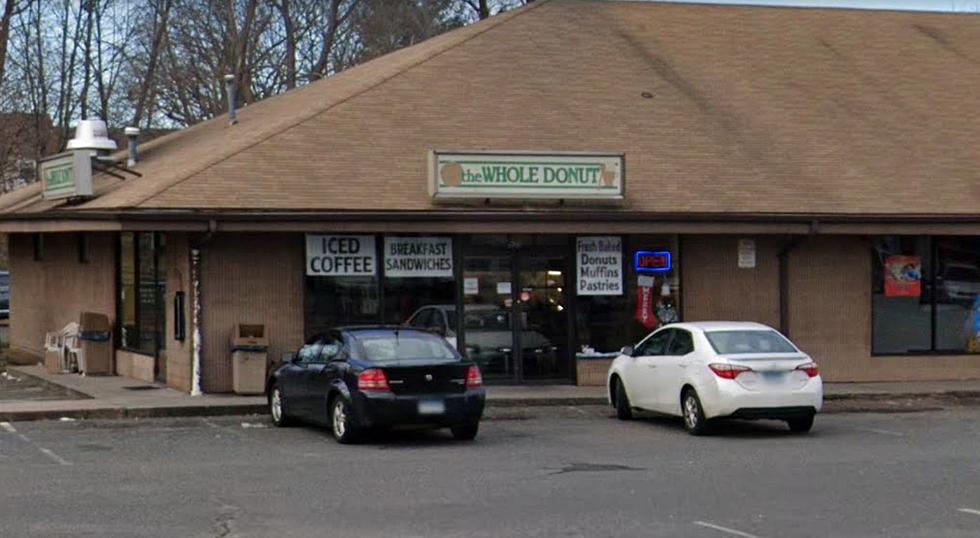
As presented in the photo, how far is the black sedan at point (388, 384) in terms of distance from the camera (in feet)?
55.7

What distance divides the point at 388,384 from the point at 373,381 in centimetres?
18

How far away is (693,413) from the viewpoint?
1867 centimetres

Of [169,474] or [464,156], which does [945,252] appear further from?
[169,474]

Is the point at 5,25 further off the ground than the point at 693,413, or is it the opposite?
the point at 5,25

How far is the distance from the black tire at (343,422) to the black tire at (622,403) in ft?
15.7

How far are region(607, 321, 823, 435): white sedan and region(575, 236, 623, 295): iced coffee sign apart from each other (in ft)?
14.8

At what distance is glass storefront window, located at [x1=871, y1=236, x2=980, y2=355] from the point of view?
85.1ft

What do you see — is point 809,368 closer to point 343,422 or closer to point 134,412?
point 343,422

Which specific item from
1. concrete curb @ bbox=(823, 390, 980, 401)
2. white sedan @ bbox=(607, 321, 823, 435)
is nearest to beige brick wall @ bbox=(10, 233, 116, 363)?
white sedan @ bbox=(607, 321, 823, 435)

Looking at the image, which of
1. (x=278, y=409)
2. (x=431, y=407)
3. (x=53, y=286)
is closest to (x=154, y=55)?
(x=53, y=286)

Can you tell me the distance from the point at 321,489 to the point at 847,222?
44.8 ft

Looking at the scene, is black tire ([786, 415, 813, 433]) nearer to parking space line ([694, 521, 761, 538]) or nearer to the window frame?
parking space line ([694, 521, 761, 538])

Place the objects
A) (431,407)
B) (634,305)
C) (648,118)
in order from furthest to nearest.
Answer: (648,118) → (634,305) → (431,407)

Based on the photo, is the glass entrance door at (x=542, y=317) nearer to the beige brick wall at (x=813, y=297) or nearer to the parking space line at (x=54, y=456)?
the beige brick wall at (x=813, y=297)
